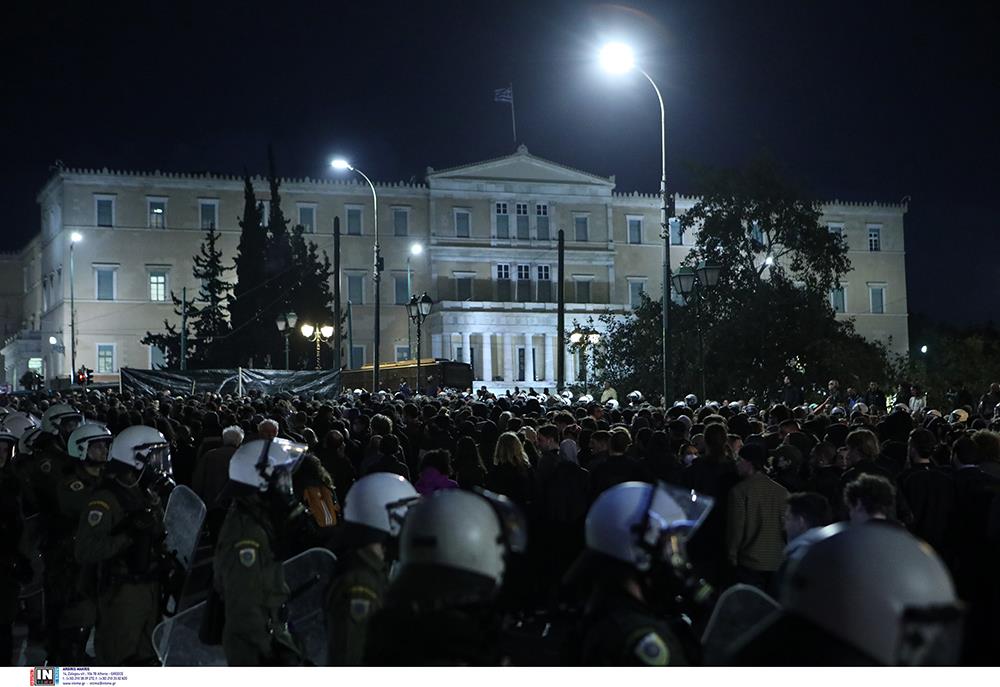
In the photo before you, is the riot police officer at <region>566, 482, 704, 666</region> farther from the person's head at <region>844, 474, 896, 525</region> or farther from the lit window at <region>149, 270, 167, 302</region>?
the lit window at <region>149, 270, 167, 302</region>

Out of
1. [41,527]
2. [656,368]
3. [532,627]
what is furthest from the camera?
[656,368]

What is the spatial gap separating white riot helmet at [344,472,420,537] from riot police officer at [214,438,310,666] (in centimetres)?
81

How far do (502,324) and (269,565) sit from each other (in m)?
63.5

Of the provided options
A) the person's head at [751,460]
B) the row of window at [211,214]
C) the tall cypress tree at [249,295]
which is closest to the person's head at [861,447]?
the person's head at [751,460]

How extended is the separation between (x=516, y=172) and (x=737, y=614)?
69636mm

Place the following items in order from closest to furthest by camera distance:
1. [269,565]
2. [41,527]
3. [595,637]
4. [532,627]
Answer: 1. [595,637]
2. [269,565]
3. [41,527]
4. [532,627]

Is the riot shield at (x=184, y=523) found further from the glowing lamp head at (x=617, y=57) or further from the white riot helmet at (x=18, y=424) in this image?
the glowing lamp head at (x=617, y=57)

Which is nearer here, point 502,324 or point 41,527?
point 41,527

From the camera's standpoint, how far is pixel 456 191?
71.8 m

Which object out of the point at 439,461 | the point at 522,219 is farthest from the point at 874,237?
the point at 439,461

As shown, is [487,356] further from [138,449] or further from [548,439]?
[138,449]
